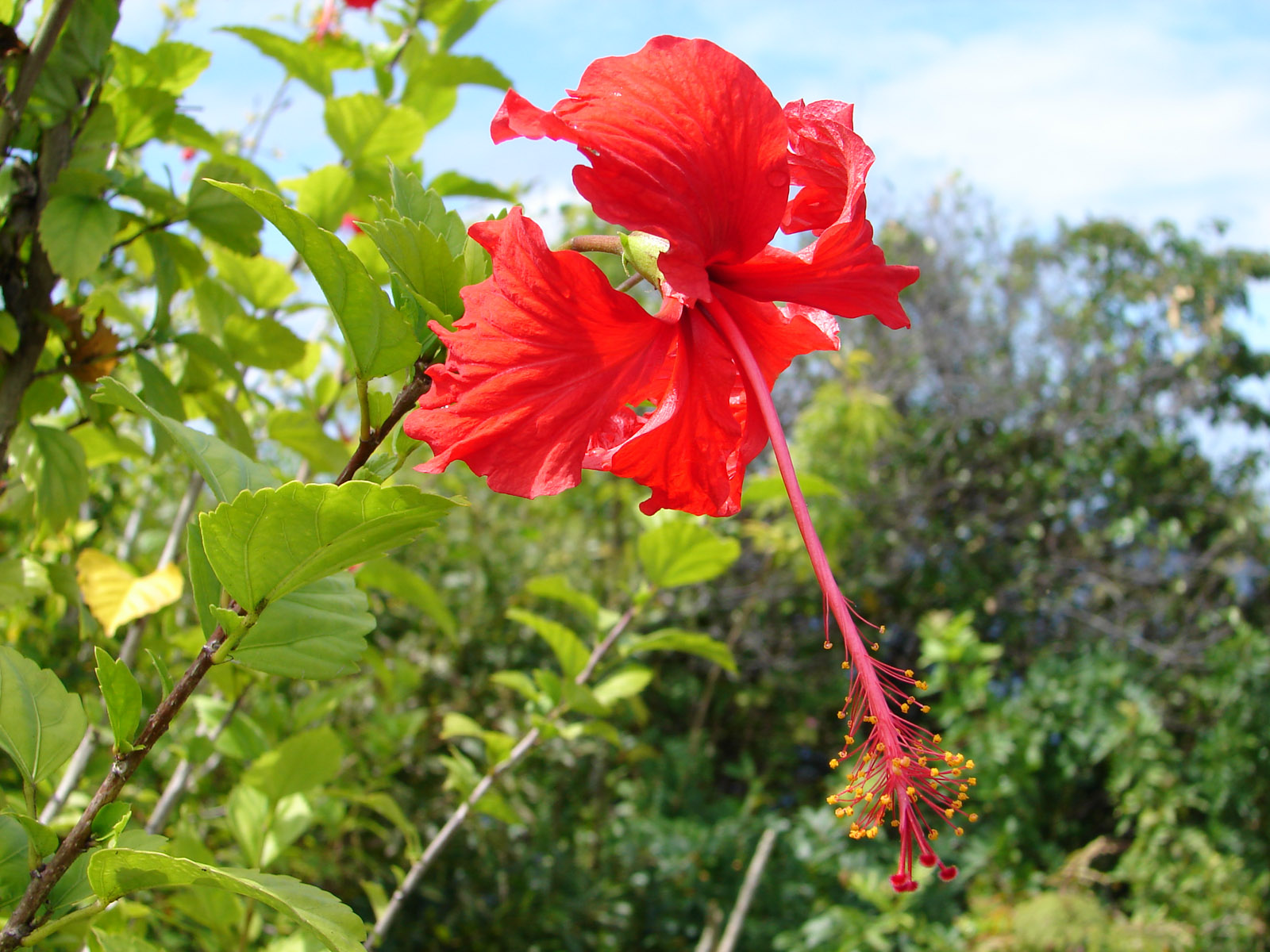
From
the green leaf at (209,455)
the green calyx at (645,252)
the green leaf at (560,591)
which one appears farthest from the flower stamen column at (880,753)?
the green leaf at (560,591)

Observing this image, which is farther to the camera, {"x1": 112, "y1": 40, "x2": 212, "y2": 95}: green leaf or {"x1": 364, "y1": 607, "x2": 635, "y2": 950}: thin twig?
{"x1": 364, "y1": 607, "x2": 635, "y2": 950}: thin twig

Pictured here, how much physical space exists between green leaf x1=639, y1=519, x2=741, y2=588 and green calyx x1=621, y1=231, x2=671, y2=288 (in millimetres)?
802

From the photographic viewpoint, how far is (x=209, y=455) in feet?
2.22

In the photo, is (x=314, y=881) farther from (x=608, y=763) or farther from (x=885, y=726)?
(x=885, y=726)

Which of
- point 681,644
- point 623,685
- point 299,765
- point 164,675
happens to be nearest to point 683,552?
Answer: point 681,644

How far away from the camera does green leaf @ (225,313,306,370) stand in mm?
1189

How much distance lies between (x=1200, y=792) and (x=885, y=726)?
4.19 meters

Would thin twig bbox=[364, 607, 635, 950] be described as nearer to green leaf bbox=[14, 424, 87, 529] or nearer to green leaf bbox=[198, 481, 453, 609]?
green leaf bbox=[14, 424, 87, 529]

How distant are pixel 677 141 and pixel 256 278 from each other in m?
0.81

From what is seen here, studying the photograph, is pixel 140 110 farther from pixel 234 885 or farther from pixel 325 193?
pixel 234 885

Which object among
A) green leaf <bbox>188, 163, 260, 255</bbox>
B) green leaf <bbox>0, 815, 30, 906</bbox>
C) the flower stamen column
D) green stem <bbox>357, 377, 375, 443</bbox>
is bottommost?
green leaf <bbox>0, 815, 30, 906</bbox>

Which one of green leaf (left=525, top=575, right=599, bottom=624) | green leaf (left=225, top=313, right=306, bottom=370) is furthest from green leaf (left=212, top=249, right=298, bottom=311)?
green leaf (left=525, top=575, right=599, bottom=624)

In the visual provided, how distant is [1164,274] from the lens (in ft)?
21.7

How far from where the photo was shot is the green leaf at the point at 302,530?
58 centimetres
